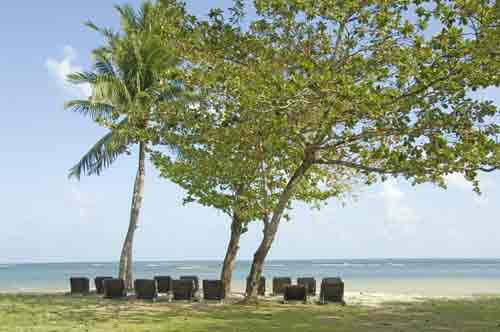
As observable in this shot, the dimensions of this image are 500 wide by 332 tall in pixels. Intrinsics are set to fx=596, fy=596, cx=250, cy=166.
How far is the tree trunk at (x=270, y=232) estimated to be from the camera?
17516 millimetres

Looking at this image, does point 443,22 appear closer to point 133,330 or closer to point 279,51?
point 279,51

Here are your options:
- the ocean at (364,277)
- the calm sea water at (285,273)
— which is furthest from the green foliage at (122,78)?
the calm sea water at (285,273)

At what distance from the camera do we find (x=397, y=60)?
1475 centimetres

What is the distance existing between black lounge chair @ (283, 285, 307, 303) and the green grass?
34.1 inches

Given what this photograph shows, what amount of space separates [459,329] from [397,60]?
6498 mm

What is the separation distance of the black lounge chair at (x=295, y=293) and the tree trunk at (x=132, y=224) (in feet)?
23.7

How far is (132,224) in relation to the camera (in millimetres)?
23547

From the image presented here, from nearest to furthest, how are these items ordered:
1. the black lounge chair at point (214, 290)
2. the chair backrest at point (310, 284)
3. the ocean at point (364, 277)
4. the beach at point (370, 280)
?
the black lounge chair at point (214, 290), the chair backrest at point (310, 284), the beach at point (370, 280), the ocean at point (364, 277)

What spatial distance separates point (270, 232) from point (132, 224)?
25.3 feet

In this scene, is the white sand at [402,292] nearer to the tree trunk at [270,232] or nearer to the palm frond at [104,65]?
the tree trunk at [270,232]

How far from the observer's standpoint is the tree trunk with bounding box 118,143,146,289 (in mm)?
23411

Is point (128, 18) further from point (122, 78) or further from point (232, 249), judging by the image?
point (232, 249)

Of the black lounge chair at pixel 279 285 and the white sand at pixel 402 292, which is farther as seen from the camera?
the black lounge chair at pixel 279 285

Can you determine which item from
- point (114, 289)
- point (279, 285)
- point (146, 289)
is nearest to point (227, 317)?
point (146, 289)
